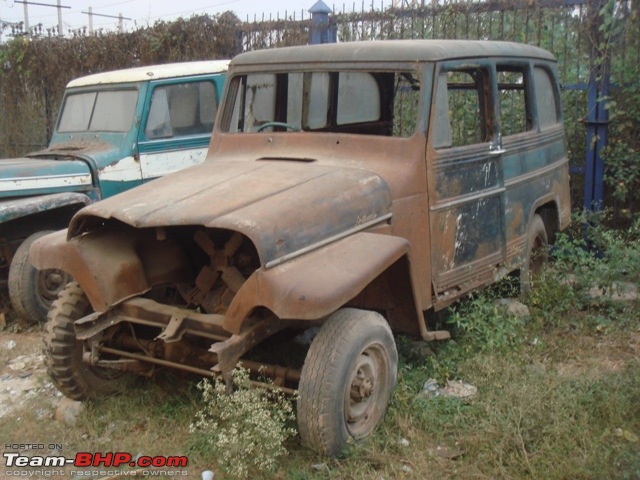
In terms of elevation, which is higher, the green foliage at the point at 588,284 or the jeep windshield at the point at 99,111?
the jeep windshield at the point at 99,111

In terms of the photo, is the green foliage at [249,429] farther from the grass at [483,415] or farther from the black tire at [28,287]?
the black tire at [28,287]

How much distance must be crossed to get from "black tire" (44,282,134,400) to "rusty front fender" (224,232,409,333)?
47.2 inches

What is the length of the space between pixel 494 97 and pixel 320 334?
7.24 ft

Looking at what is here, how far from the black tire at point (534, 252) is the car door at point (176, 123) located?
3.07 metres

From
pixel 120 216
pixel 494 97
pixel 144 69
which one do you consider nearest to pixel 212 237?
pixel 120 216

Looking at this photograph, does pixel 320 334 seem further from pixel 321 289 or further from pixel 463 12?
pixel 463 12

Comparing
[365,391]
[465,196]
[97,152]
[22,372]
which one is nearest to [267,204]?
[365,391]

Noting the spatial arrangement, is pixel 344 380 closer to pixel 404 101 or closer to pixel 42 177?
pixel 42 177

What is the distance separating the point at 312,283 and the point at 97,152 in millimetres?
3852

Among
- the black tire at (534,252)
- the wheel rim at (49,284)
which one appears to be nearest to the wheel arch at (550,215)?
the black tire at (534,252)

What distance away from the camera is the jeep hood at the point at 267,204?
3.38 m

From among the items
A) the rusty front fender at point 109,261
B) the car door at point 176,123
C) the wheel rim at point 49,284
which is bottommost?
the wheel rim at point 49,284

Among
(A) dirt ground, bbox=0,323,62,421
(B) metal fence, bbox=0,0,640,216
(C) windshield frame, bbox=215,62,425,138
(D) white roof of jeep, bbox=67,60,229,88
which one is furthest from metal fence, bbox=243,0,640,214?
(A) dirt ground, bbox=0,323,62,421

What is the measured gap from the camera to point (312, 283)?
10.6ft
